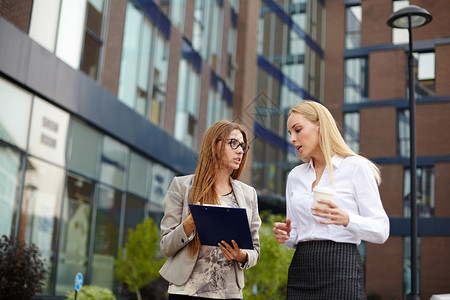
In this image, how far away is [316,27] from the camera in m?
10.6

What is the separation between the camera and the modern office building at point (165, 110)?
8680 mm

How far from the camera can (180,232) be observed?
11.1ft

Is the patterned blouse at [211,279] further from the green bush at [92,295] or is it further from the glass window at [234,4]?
the glass window at [234,4]

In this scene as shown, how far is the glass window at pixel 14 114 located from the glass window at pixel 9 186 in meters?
0.28

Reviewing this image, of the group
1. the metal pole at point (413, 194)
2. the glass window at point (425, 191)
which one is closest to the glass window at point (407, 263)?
the metal pole at point (413, 194)

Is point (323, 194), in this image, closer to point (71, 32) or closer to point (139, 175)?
point (71, 32)

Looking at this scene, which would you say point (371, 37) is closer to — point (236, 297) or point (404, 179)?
point (404, 179)

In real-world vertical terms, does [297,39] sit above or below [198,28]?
below

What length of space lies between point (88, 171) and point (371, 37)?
7420 millimetres

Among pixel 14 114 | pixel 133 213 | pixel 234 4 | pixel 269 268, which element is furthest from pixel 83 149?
pixel 234 4

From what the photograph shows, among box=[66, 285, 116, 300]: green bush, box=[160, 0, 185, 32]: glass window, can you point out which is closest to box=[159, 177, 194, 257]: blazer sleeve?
box=[66, 285, 116, 300]: green bush

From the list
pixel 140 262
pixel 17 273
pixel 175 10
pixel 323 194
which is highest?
pixel 175 10

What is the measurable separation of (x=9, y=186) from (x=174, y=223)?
333 inches

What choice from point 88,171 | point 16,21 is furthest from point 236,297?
point 88,171
